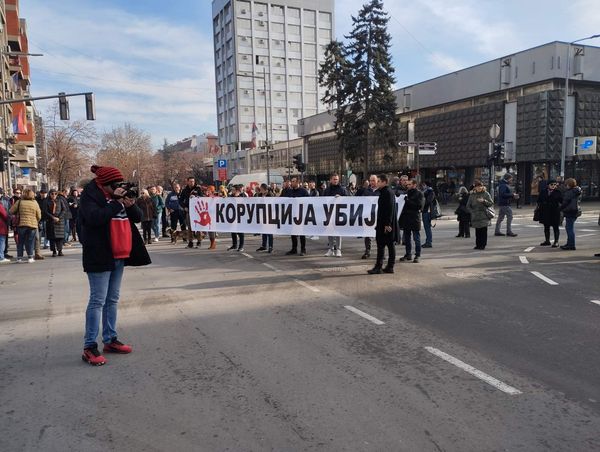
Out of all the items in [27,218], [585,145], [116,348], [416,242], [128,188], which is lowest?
[116,348]

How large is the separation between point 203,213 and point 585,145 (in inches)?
1014

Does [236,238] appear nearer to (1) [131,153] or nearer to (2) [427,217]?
(2) [427,217]

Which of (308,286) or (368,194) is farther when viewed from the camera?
(368,194)

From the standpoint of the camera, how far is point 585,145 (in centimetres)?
2986

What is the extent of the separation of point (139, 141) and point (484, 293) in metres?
89.4

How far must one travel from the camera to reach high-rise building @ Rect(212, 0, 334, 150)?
301 ft

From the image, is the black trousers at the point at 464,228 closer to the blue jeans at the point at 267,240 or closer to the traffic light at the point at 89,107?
the blue jeans at the point at 267,240

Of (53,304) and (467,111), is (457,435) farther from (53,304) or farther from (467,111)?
(467,111)

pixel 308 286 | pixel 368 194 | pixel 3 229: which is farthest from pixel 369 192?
pixel 3 229

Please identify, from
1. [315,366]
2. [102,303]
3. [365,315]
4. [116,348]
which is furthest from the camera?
[365,315]

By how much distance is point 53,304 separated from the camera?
25.2ft

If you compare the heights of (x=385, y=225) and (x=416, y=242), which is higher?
(x=385, y=225)

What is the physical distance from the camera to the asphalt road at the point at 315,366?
3.50 m

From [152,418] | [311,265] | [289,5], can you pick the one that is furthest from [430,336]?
[289,5]
